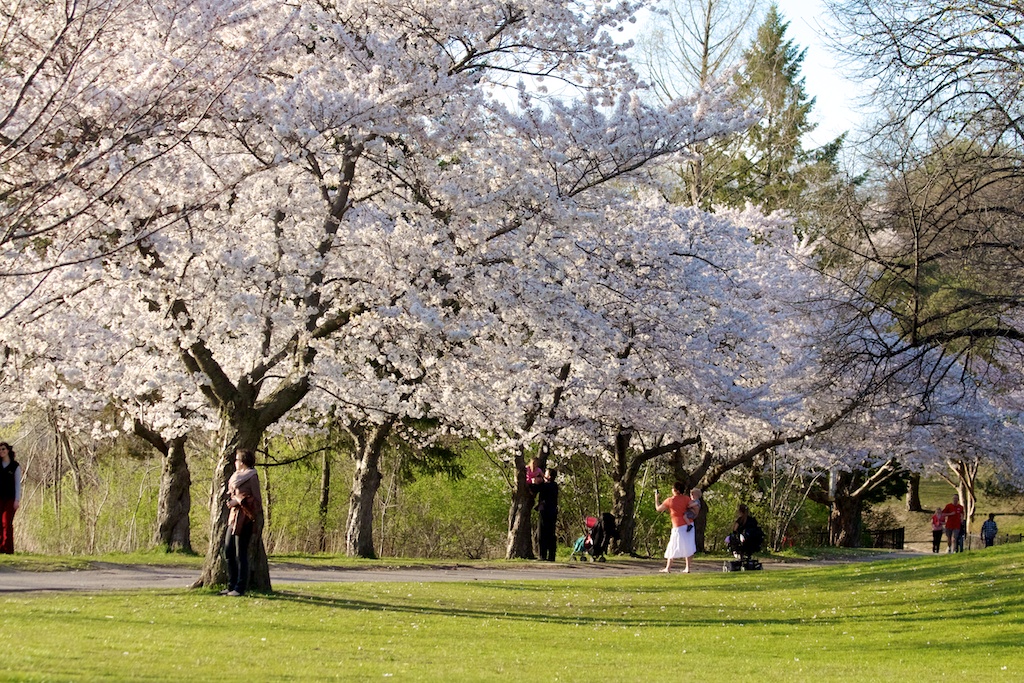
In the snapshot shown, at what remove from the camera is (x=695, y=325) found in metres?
20.0

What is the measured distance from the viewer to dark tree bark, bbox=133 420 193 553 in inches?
870

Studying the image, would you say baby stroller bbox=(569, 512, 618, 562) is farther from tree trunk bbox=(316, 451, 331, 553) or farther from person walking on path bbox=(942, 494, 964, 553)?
person walking on path bbox=(942, 494, 964, 553)

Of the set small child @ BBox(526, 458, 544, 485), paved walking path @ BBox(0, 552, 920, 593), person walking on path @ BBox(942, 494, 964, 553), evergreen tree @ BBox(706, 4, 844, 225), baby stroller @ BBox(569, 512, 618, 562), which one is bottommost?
paved walking path @ BBox(0, 552, 920, 593)

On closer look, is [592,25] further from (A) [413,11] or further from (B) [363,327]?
(B) [363,327]

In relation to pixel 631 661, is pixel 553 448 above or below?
above

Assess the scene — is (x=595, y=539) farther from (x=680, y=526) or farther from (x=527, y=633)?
(x=527, y=633)

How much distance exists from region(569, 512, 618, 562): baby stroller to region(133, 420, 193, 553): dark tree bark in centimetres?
800

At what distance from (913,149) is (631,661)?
291 inches

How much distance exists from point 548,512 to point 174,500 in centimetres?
734

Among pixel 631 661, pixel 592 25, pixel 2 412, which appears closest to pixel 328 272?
pixel 592 25

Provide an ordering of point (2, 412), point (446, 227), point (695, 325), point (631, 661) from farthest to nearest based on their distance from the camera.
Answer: point (2, 412), point (695, 325), point (446, 227), point (631, 661)

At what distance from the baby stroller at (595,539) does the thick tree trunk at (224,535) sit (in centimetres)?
1096

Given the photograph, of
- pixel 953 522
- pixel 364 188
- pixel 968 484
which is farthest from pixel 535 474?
pixel 968 484

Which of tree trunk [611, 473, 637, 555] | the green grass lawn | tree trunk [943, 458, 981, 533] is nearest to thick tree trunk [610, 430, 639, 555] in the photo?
tree trunk [611, 473, 637, 555]
